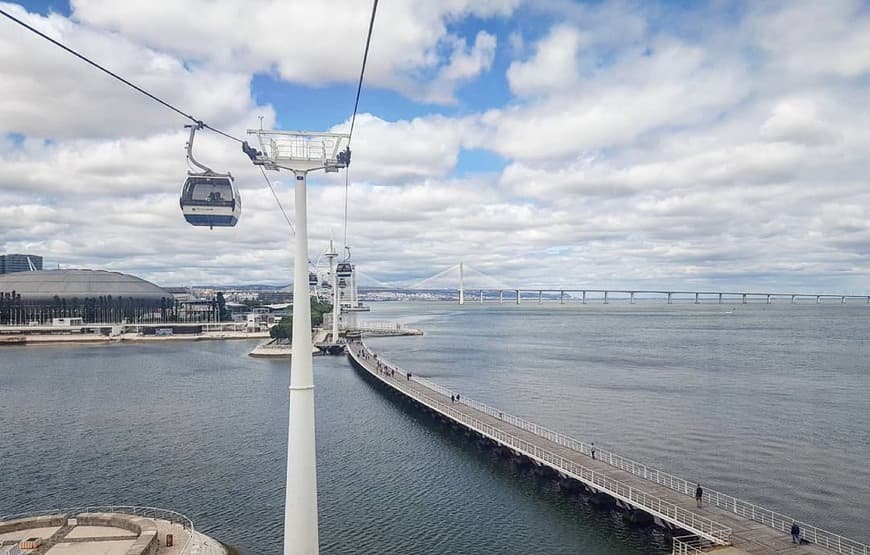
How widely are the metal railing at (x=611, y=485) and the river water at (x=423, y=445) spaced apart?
864mm

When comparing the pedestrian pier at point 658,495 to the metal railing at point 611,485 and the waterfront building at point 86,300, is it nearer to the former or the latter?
the metal railing at point 611,485

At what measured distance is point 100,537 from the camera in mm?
15281

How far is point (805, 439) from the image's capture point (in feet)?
99.3

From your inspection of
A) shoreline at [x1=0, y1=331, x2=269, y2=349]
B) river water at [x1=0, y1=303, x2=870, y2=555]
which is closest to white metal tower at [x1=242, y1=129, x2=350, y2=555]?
river water at [x1=0, y1=303, x2=870, y2=555]

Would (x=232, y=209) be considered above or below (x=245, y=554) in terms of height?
above

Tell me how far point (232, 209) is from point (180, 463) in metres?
18.0

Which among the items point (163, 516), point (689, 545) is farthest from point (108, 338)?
point (689, 545)

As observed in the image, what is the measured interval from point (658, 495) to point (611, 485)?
1.62 meters

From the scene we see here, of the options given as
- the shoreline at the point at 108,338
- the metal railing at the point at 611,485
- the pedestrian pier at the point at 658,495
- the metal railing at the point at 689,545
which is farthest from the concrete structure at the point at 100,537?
the shoreline at the point at 108,338

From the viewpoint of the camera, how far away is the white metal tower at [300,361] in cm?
965

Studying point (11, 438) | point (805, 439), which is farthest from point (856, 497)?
point (11, 438)

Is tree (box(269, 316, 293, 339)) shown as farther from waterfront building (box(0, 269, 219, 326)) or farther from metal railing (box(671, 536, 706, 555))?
metal railing (box(671, 536, 706, 555))

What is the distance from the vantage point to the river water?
1956 centimetres

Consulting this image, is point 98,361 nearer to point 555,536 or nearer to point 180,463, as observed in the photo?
point 180,463
